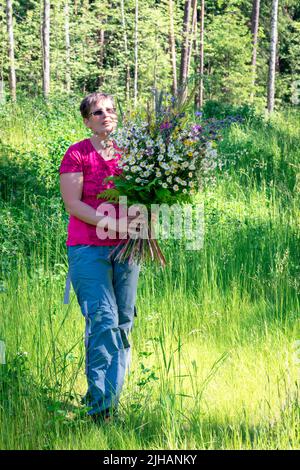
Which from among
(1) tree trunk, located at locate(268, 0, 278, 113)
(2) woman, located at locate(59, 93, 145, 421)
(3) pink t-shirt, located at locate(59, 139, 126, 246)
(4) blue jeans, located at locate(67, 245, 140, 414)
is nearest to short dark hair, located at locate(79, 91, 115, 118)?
(2) woman, located at locate(59, 93, 145, 421)

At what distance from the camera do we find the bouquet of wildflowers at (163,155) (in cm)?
333

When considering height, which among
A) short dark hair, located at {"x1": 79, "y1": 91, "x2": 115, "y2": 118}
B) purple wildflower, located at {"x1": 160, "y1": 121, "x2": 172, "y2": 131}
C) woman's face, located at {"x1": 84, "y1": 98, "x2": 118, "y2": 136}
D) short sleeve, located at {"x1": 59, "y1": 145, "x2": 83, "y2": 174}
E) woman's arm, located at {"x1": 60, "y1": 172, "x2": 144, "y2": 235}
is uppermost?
short dark hair, located at {"x1": 79, "y1": 91, "x2": 115, "y2": 118}

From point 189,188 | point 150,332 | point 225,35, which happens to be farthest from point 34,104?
point 225,35

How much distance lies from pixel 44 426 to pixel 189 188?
4.33 feet

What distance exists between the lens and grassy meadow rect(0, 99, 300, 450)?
2994 mm

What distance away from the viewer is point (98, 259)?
3.50 meters

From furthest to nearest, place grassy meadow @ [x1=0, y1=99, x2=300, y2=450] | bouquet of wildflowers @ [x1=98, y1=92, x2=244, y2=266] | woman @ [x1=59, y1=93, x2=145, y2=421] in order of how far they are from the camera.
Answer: woman @ [x1=59, y1=93, x2=145, y2=421] < bouquet of wildflowers @ [x1=98, y1=92, x2=244, y2=266] < grassy meadow @ [x1=0, y1=99, x2=300, y2=450]

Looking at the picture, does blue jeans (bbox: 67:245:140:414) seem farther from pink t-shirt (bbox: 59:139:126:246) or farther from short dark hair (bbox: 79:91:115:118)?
short dark hair (bbox: 79:91:115:118)

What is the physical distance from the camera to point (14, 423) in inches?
120

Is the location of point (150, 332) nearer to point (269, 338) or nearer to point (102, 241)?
point (269, 338)

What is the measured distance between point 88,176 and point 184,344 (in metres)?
1.45

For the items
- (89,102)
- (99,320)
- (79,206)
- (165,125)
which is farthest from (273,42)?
(99,320)

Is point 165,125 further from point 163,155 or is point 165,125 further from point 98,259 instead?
point 98,259

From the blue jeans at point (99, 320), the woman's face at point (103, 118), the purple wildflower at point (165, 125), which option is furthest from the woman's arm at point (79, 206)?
the purple wildflower at point (165, 125)
